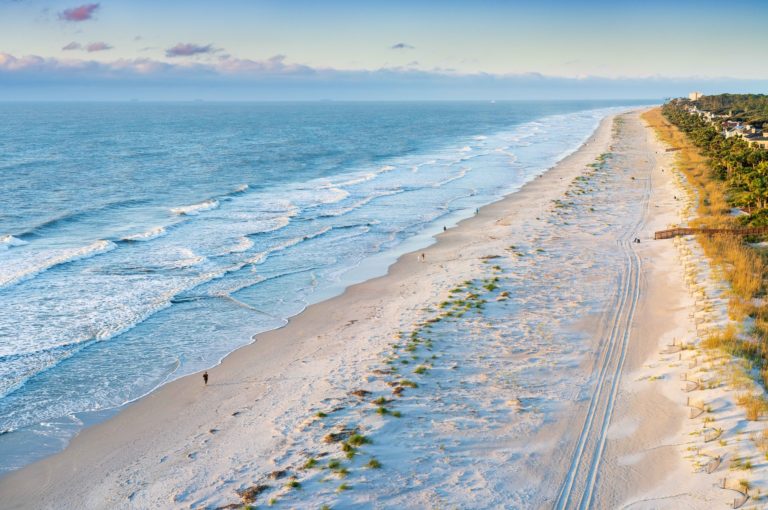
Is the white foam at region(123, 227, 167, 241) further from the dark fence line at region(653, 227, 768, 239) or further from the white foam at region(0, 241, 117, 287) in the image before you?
the dark fence line at region(653, 227, 768, 239)

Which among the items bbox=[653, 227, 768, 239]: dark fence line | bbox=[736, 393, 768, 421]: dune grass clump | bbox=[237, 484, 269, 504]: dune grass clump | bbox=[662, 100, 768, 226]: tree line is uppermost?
bbox=[662, 100, 768, 226]: tree line

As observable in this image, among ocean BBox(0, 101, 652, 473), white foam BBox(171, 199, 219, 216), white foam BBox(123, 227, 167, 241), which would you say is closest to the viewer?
ocean BBox(0, 101, 652, 473)

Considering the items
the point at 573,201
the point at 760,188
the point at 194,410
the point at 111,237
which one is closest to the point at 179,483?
the point at 194,410

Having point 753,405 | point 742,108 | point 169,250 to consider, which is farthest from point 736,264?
point 742,108

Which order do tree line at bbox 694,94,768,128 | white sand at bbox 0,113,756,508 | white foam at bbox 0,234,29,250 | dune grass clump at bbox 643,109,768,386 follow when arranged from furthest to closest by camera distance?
tree line at bbox 694,94,768,128
white foam at bbox 0,234,29,250
dune grass clump at bbox 643,109,768,386
white sand at bbox 0,113,756,508

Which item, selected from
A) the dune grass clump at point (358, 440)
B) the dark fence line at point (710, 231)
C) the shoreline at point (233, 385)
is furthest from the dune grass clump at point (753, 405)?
the dark fence line at point (710, 231)

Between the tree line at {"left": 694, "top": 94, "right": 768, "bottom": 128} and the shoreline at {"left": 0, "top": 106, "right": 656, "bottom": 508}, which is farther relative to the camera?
the tree line at {"left": 694, "top": 94, "right": 768, "bottom": 128}

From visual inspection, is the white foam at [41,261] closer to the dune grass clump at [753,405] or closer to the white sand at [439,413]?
the white sand at [439,413]

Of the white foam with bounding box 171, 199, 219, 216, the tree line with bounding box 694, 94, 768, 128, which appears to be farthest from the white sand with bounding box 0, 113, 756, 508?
the tree line with bounding box 694, 94, 768, 128

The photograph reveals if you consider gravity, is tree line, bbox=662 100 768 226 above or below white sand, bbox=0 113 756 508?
above
